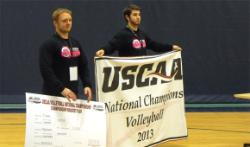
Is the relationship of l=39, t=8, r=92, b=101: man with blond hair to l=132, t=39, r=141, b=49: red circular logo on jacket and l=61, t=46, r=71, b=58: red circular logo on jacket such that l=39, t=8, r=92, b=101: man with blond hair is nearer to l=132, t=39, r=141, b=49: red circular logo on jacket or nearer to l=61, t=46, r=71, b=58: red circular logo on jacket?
l=61, t=46, r=71, b=58: red circular logo on jacket

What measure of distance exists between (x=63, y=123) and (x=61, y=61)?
0.58 meters

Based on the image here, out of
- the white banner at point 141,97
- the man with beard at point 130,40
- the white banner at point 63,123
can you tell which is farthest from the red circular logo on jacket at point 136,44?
the white banner at point 63,123

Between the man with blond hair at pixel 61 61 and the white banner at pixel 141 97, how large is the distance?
273 mm

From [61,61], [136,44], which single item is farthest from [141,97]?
[61,61]

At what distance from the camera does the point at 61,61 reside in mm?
4938

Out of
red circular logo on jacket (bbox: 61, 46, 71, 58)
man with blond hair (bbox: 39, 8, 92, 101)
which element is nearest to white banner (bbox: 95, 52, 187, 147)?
man with blond hair (bbox: 39, 8, 92, 101)

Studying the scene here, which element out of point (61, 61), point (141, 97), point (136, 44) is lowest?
point (141, 97)

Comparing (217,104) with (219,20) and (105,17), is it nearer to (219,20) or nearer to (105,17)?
(219,20)

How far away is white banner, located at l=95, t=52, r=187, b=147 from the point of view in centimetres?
528

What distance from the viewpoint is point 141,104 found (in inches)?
223

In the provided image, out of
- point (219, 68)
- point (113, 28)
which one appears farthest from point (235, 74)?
point (113, 28)

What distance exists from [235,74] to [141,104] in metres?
4.63

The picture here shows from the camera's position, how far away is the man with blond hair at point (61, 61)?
4.81 metres

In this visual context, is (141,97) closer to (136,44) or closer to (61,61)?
(136,44)
